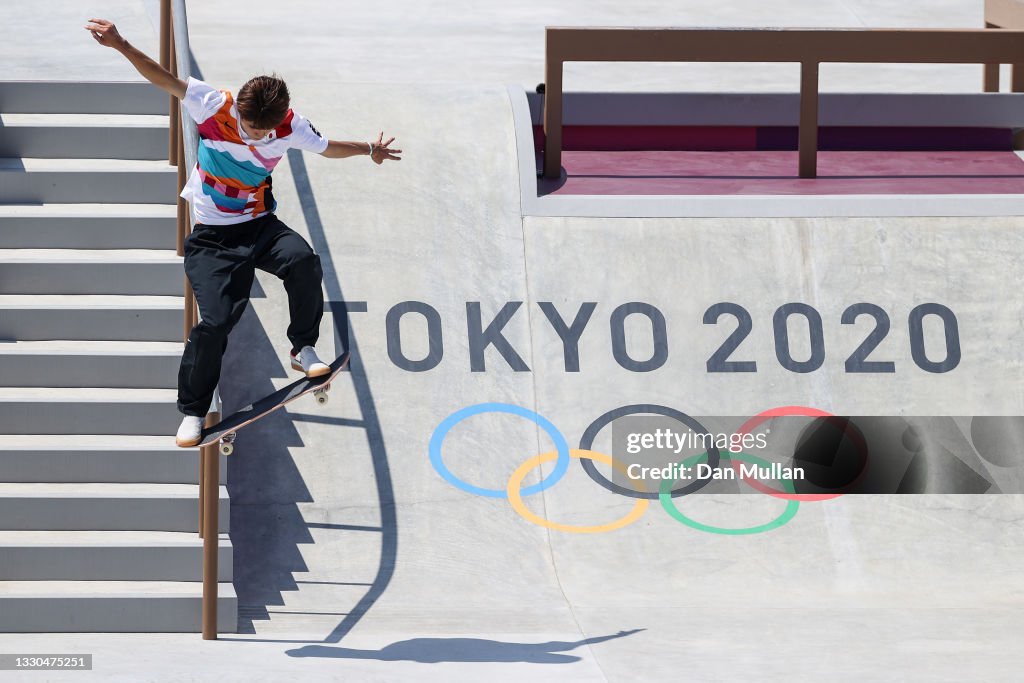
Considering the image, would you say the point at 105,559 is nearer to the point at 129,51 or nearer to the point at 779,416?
the point at 129,51

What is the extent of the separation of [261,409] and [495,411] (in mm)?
2043

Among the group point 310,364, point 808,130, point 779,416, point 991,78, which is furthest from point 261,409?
point 991,78

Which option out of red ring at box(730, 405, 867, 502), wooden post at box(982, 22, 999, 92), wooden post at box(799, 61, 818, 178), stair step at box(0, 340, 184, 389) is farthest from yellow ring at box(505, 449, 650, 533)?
wooden post at box(982, 22, 999, 92)

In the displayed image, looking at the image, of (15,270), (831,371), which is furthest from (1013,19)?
(15,270)

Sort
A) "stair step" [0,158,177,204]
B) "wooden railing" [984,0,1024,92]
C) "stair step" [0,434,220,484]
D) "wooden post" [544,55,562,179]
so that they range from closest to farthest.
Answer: "stair step" [0,434,220,484]
"stair step" [0,158,177,204]
"wooden post" [544,55,562,179]
"wooden railing" [984,0,1024,92]

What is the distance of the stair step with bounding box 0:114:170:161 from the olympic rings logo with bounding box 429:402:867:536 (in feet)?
9.40

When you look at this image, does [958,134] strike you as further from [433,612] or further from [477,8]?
[433,612]

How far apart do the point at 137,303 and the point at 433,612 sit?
2645 mm

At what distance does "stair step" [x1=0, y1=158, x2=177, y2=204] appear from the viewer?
889 cm

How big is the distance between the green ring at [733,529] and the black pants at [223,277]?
9.27 ft

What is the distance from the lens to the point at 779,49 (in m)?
10.6

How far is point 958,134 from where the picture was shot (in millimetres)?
11867

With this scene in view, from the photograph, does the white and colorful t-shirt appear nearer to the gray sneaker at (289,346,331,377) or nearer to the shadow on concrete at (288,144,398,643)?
the gray sneaker at (289,346,331,377)

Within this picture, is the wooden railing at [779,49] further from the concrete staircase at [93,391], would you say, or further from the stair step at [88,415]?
the stair step at [88,415]
